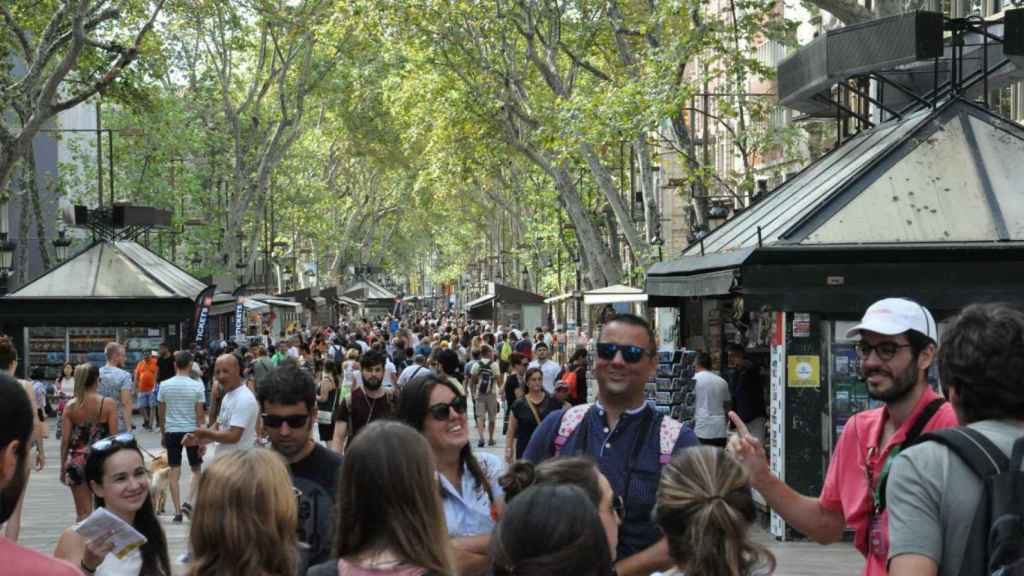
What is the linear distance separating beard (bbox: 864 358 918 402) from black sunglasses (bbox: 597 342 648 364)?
1.32m

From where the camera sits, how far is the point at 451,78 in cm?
3759

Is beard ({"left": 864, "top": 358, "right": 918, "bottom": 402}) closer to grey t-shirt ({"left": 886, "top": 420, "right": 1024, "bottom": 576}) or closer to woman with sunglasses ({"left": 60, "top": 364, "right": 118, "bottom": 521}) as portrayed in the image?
grey t-shirt ({"left": 886, "top": 420, "right": 1024, "bottom": 576})

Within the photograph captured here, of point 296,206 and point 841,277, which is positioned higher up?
point 296,206

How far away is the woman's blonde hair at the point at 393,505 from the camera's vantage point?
405 centimetres

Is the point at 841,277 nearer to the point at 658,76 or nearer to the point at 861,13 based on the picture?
the point at 861,13

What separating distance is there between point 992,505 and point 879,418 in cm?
116

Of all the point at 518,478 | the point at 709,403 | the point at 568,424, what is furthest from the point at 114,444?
the point at 709,403

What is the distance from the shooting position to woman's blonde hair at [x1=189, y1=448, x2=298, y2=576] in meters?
4.17

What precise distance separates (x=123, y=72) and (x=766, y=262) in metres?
12.9

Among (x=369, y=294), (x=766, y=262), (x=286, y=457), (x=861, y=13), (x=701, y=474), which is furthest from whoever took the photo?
(x=369, y=294)

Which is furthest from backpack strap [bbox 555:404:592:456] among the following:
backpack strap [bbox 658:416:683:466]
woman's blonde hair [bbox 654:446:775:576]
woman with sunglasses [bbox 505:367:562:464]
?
woman with sunglasses [bbox 505:367:562:464]

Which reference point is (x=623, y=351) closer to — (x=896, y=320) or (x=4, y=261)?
(x=896, y=320)

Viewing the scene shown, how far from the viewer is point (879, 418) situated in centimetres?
493

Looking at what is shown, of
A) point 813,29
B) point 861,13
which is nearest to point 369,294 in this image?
point 813,29
